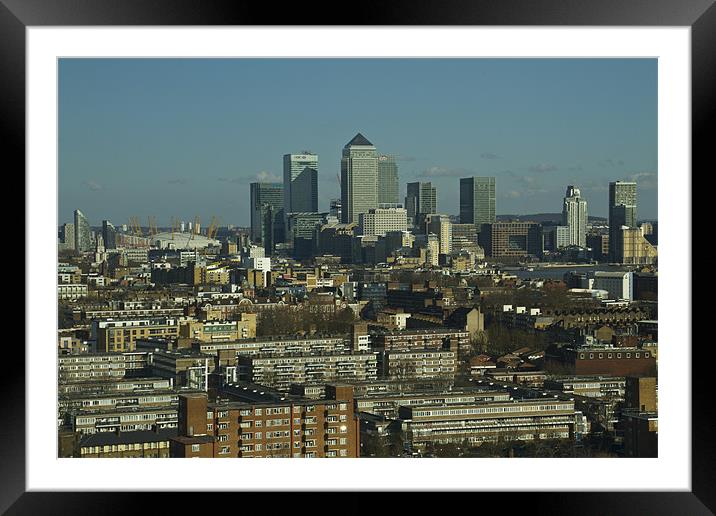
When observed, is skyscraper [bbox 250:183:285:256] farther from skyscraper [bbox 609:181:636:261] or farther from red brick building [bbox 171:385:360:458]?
skyscraper [bbox 609:181:636:261]

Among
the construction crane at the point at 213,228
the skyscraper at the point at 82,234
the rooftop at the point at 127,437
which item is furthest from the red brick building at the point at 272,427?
the construction crane at the point at 213,228

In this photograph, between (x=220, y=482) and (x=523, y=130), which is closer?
(x=220, y=482)

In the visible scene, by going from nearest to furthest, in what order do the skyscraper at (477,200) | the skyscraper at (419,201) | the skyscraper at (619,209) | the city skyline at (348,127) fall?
the skyscraper at (619,209), the skyscraper at (477,200), the skyscraper at (419,201), the city skyline at (348,127)

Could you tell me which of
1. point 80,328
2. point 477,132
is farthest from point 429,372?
point 477,132

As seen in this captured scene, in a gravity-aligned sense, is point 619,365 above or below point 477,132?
below

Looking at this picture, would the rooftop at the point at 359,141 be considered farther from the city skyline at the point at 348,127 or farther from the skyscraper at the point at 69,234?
the skyscraper at the point at 69,234
